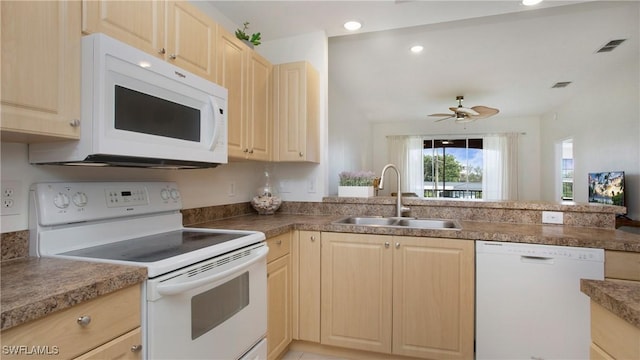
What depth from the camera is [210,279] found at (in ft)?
3.88

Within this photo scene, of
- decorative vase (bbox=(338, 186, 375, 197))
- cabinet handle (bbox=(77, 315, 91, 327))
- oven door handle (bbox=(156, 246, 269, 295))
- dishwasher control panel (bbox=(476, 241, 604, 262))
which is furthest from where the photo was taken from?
decorative vase (bbox=(338, 186, 375, 197))

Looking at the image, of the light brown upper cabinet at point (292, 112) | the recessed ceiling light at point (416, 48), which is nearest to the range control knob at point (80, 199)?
the light brown upper cabinet at point (292, 112)

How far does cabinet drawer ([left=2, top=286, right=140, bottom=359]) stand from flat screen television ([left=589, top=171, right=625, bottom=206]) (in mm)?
4721

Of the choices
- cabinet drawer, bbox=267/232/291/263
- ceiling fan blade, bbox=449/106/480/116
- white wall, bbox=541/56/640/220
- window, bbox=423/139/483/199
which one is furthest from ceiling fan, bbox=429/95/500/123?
cabinet drawer, bbox=267/232/291/263

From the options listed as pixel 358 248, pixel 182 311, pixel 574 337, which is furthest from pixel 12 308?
pixel 574 337

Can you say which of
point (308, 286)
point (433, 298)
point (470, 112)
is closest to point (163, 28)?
point (308, 286)

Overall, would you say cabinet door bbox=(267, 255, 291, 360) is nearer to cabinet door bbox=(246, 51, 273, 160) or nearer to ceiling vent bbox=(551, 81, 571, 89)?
cabinet door bbox=(246, 51, 273, 160)

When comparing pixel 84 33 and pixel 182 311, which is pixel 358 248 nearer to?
pixel 182 311

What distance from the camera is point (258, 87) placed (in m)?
2.26

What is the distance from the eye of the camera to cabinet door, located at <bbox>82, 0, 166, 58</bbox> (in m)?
1.14

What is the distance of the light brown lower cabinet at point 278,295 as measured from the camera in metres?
1.85

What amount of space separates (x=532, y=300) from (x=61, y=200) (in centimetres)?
225

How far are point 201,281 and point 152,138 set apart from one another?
23.3 inches

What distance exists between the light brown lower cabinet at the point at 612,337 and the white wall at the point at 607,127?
12.4 feet
